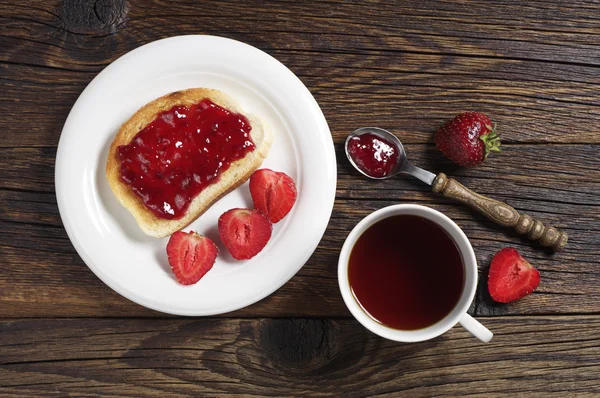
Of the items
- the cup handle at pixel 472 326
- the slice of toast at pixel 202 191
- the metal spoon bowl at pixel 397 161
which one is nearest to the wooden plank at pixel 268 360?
the cup handle at pixel 472 326

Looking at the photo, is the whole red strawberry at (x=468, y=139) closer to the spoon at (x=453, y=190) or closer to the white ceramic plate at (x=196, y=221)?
the spoon at (x=453, y=190)

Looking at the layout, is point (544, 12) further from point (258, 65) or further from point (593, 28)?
point (258, 65)

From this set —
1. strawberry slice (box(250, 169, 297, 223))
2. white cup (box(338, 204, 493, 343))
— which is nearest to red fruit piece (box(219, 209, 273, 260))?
strawberry slice (box(250, 169, 297, 223))

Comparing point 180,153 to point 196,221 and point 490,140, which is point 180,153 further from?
point 490,140

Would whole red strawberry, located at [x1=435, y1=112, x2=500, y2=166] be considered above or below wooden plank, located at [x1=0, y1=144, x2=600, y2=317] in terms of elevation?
above

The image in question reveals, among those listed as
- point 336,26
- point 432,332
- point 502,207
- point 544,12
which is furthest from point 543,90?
point 432,332

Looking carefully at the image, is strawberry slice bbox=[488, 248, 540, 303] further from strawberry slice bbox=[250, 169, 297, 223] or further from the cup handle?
strawberry slice bbox=[250, 169, 297, 223]
